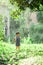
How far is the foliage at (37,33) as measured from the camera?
2692 centimetres

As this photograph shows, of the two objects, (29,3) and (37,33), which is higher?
(29,3)

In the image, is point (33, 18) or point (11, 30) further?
point (33, 18)

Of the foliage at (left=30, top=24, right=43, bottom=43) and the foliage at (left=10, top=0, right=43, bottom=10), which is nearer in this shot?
the foliage at (left=10, top=0, right=43, bottom=10)

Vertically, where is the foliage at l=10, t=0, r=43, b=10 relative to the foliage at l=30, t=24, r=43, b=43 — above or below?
above

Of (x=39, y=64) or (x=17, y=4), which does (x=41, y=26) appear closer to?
(x=17, y=4)

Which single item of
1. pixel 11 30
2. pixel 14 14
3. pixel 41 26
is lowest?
pixel 11 30

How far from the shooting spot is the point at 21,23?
110ft

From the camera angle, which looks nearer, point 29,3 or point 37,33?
point 29,3

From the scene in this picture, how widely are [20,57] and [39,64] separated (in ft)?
7.99

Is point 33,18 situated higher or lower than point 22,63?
lower

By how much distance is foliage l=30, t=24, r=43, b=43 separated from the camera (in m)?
26.9

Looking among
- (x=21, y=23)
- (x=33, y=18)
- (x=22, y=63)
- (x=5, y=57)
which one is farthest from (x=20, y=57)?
(x=33, y=18)

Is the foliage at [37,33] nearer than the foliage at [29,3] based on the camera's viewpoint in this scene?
No

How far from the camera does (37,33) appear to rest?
27.1 m
